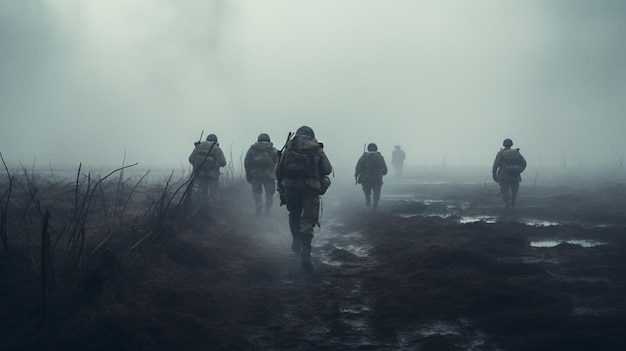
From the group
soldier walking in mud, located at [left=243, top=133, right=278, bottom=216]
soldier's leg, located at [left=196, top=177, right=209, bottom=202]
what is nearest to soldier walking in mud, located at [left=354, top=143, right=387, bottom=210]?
soldier walking in mud, located at [left=243, top=133, right=278, bottom=216]

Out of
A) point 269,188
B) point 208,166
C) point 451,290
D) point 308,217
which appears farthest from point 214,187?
point 451,290

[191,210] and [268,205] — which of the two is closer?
[191,210]

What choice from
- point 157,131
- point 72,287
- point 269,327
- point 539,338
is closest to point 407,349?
point 539,338

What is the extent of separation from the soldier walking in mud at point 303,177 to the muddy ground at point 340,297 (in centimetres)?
90

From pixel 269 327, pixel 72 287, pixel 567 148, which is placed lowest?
pixel 269 327

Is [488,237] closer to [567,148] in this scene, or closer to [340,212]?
[340,212]

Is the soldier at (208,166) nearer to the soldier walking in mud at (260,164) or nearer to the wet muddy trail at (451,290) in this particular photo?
the soldier walking in mud at (260,164)

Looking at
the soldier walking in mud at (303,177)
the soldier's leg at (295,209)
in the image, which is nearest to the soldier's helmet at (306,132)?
the soldier walking in mud at (303,177)

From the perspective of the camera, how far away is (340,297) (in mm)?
4699

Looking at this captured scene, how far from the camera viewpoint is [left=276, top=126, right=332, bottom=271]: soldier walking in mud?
6.64 m

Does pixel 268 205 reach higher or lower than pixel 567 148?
lower

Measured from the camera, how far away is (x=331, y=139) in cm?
18562

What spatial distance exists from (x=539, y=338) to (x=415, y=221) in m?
6.73

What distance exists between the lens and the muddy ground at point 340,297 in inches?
128
